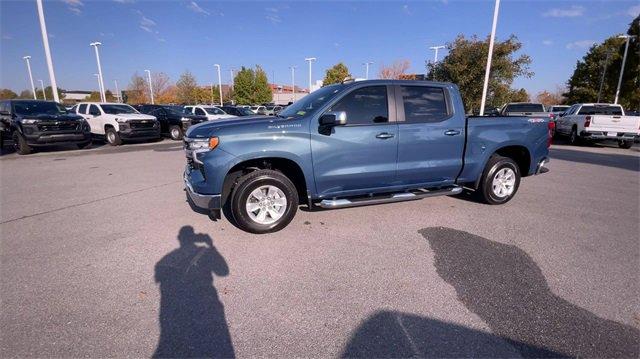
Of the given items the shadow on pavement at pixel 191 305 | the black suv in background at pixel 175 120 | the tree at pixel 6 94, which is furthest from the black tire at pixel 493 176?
the tree at pixel 6 94

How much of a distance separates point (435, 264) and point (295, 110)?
2.88 meters

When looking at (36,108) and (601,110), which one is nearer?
(36,108)

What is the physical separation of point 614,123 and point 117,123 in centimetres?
2090

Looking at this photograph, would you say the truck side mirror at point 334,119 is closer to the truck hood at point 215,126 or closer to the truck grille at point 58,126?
the truck hood at point 215,126

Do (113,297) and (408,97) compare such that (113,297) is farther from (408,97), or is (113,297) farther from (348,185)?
(408,97)

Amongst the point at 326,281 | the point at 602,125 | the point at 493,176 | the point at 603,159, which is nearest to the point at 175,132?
the point at 493,176

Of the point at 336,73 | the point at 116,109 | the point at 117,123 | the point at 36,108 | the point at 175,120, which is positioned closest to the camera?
the point at 36,108

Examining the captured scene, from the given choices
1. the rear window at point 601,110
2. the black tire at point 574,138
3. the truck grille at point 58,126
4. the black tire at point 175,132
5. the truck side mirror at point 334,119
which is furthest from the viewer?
the black tire at point 175,132

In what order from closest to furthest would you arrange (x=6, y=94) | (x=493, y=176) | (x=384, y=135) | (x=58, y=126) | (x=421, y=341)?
(x=421, y=341), (x=384, y=135), (x=493, y=176), (x=58, y=126), (x=6, y=94)

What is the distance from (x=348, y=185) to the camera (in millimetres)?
4535

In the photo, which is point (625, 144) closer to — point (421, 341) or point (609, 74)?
point (421, 341)

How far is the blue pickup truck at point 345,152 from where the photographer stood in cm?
405

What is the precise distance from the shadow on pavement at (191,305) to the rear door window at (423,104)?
10.7 feet

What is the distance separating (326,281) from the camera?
10.5 feet
